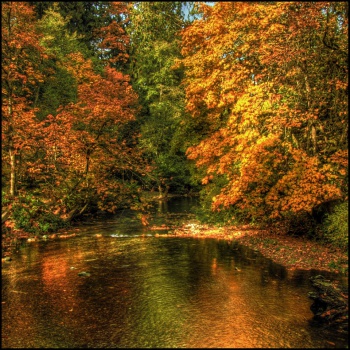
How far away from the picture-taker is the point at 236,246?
17016mm

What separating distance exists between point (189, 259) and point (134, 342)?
7.07 metres

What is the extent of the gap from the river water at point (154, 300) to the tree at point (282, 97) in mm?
3380

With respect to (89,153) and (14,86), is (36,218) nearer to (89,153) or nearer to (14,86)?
(89,153)

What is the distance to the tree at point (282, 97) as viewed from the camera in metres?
14.1

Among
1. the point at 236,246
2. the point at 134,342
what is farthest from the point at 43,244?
the point at 134,342

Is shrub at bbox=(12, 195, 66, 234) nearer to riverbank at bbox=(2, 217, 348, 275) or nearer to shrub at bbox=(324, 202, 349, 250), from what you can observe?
riverbank at bbox=(2, 217, 348, 275)

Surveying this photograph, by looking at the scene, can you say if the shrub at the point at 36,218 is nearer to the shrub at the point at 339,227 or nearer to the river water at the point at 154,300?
the river water at the point at 154,300

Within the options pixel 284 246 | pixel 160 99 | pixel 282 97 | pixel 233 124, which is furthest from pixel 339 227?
pixel 160 99

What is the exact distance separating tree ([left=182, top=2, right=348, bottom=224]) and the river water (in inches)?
133

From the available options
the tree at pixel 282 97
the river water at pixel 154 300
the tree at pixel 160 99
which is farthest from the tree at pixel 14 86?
the tree at pixel 160 99

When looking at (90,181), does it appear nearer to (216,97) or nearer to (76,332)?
(216,97)

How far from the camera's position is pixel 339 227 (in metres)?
13.9

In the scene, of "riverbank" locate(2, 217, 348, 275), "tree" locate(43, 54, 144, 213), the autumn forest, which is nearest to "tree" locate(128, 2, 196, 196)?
"tree" locate(43, 54, 144, 213)

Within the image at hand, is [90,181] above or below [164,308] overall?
above
